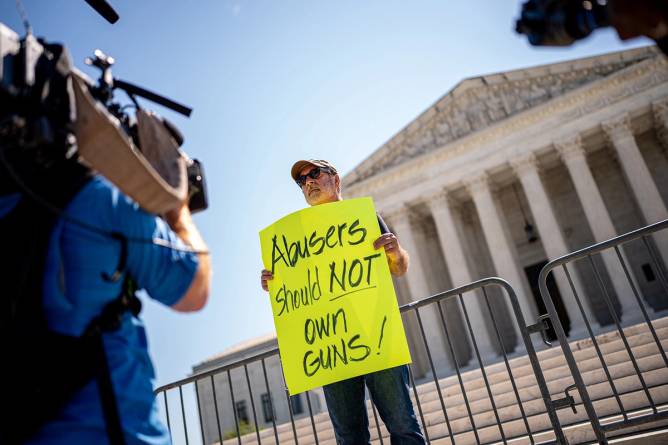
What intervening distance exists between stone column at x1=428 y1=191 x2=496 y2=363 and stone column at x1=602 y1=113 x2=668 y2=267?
698cm

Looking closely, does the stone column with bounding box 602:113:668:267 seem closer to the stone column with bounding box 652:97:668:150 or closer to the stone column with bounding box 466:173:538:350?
the stone column with bounding box 652:97:668:150

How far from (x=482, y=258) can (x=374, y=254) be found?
23245 mm

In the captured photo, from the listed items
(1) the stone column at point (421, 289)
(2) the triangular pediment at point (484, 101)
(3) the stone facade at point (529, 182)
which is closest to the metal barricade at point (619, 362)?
(3) the stone facade at point (529, 182)

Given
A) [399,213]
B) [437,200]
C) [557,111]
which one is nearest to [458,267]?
[437,200]

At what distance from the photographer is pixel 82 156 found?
1.37 meters

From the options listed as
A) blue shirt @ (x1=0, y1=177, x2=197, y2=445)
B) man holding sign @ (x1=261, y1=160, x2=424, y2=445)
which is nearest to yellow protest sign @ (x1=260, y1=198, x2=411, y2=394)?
man holding sign @ (x1=261, y1=160, x2=424, y2=445)

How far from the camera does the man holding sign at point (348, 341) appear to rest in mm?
2656

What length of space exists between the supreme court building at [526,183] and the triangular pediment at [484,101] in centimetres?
5

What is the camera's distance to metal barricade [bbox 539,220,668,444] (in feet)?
11.5

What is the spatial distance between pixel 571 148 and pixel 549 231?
3.66 metres

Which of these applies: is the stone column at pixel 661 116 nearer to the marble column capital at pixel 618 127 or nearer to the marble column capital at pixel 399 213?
the marble column capital at pixel 618 127

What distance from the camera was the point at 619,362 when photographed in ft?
31.0

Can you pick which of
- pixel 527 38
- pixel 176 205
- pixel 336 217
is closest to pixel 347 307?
pixel 336 217

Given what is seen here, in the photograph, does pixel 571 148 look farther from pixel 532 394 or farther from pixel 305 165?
pixel 305 165
